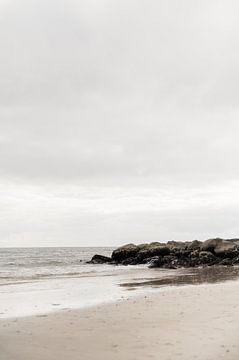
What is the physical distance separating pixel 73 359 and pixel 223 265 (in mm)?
37151

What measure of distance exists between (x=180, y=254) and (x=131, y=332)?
138 feet

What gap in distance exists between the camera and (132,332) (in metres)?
11.5

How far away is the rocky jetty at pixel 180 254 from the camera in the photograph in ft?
154

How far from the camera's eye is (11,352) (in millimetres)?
9602

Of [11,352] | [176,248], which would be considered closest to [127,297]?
[11,352]

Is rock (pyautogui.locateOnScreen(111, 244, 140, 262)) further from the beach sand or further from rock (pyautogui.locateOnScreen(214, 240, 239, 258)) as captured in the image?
the beach sand

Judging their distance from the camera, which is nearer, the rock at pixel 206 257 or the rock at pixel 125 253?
the rock at pixel 206 257

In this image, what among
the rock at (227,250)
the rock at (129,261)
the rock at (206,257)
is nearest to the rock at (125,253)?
the rock at (129,261)

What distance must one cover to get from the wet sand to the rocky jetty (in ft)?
94.9

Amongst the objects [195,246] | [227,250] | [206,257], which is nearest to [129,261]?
[195,246]

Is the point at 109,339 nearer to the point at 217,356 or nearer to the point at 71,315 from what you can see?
Result: the point at 217,356

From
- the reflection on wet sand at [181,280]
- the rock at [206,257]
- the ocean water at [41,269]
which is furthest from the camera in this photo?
the rock at [206,257]

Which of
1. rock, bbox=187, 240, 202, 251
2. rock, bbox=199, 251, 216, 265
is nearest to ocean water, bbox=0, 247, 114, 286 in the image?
rock, bbox=199, 251, 216, 265

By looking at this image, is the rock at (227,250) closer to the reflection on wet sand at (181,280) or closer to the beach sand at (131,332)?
the reflection on wet sand at (181,280)
